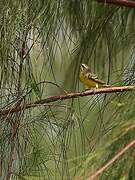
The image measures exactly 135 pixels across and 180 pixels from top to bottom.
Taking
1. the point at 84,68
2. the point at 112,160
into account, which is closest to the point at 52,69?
the point at 84,68

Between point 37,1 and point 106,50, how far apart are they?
1.01 ft

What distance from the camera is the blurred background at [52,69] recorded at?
1.20m

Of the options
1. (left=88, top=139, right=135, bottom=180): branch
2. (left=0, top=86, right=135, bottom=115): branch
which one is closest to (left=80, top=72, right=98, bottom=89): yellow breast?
(left=0, top=86, right=135, bottom=115): branch

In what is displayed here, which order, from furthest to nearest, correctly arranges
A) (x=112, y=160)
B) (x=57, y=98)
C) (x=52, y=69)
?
(x=52, y=69) < (x=57, y=98) < (x=112, y=160)

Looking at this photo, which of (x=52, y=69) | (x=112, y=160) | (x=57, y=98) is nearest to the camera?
(x=112, y=160)

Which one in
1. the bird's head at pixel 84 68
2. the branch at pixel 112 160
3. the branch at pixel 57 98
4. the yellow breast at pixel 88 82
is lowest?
the branch at pixel 112 160

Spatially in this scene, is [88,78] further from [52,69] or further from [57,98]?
[57,98]

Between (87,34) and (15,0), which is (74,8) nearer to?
Answer: (87,34)

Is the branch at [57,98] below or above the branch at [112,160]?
above

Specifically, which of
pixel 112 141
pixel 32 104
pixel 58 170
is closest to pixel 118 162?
pixel 112 141

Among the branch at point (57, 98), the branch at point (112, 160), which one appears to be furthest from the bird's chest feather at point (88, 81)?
the branch at point (112, 160)

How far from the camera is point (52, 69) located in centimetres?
136

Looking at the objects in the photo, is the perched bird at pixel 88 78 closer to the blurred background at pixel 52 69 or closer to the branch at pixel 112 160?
the blurred background at pixel 52 69

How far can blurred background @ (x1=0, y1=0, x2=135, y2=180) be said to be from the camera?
1.20 m
